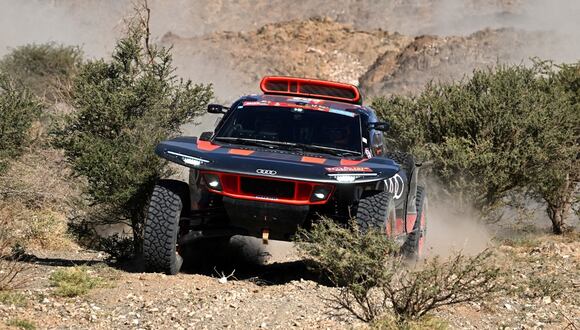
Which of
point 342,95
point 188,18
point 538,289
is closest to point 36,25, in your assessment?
point 188,18

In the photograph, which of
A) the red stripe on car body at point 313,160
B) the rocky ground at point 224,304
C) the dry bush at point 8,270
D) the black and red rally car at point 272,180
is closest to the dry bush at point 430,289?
the rocky ground at point 224,304

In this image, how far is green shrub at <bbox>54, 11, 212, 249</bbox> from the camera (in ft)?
37.9

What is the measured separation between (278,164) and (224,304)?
1.58m

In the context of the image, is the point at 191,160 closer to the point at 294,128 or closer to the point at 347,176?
the point at 347,176

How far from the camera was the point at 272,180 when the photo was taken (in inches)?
370

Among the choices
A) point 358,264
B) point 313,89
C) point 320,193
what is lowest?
point 358,264

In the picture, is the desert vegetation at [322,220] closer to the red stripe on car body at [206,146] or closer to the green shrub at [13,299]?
the green shrub at [13,299]

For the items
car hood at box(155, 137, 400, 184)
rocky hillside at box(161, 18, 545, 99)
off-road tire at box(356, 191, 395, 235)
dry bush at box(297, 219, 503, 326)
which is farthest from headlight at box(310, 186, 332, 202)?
rocky hillside at box(161, 18, 545, 99)

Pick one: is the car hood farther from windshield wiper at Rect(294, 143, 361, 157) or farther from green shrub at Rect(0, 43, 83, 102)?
green shrub at Rect(0, 43, 83, 102)

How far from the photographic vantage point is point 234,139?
1069 cm

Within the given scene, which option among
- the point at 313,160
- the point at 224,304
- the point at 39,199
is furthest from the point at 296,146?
the point at 39,199

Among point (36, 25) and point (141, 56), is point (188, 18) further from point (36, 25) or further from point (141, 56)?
point (141, 56)

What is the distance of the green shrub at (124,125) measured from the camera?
37.9ft

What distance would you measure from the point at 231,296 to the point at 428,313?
1694mm
